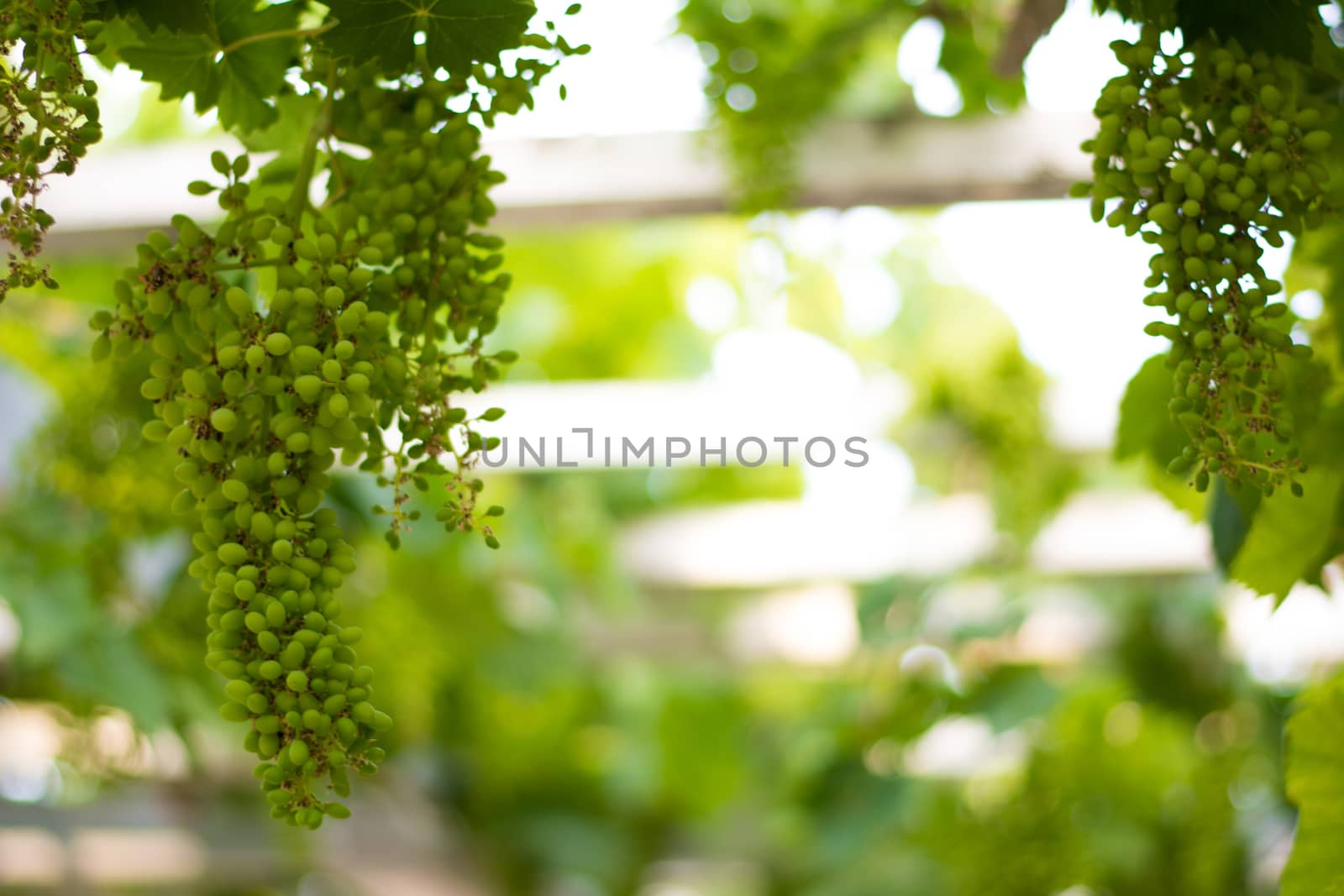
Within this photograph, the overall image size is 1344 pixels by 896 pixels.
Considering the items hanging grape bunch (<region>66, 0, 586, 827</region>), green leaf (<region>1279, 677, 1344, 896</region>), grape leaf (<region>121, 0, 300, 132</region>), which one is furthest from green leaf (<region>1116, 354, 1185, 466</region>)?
grape leaf (<region>121, 0, 300, 132</region>)

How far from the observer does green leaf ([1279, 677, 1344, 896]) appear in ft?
2.15

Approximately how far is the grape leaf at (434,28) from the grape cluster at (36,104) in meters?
0.11

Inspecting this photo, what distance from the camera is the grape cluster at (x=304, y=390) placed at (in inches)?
19.6

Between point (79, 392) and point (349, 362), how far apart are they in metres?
1.26

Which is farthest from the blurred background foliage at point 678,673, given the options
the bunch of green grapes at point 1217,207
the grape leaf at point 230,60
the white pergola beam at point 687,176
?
the bunch of green grapes at point 1217,207

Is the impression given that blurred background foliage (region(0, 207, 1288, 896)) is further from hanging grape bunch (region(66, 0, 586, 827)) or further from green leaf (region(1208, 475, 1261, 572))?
green leaf (region(1208, 475, 1261, 572))

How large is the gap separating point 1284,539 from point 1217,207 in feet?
0.98

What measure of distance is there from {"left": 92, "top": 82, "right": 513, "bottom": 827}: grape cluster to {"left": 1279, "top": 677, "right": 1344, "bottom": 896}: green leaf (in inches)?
19.8

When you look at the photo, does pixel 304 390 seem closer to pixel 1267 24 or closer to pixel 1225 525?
pixel 1267 24

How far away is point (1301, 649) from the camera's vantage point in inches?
94.1

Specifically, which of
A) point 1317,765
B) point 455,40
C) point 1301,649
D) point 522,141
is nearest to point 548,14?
point 455,40

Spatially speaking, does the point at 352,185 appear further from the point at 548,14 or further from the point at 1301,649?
the point at 1301,649

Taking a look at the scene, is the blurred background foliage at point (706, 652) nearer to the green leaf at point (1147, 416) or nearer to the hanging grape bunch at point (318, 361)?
the green leaf at point (1147, 416)

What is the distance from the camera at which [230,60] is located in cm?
63
